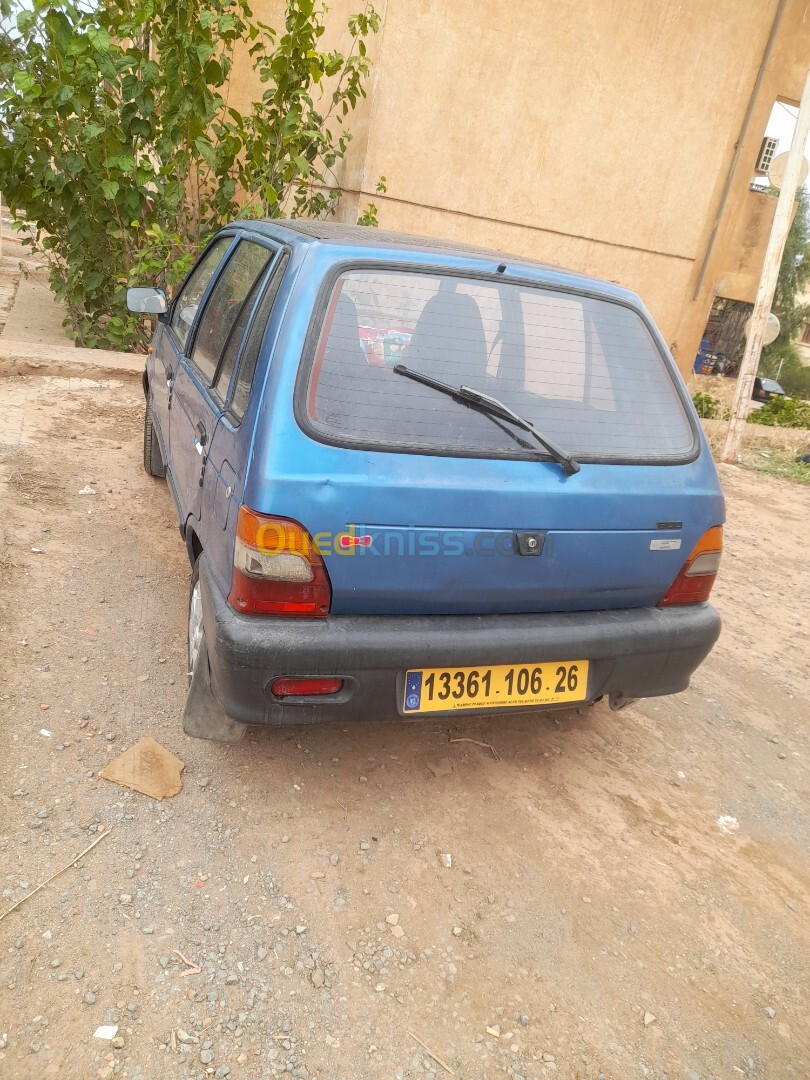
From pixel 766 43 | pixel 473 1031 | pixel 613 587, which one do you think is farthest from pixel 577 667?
pixel 766 43

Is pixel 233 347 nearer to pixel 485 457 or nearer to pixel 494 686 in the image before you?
pixel 485 457

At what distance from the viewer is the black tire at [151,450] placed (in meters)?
4.88

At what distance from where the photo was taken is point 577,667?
99.6 inches

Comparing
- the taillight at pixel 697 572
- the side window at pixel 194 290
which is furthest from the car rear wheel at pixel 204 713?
the side window at pixel 194 290

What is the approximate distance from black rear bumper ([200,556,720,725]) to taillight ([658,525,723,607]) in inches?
4.5

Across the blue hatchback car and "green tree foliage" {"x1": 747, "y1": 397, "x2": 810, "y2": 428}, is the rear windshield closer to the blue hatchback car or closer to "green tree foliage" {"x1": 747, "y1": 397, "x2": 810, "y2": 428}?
the blue hatchback car

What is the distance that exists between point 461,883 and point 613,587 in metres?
1.04

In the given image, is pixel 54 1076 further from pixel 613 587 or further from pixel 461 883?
pixel 613 587

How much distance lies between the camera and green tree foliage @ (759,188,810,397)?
1097 inches

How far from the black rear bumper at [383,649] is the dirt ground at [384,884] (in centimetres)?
48

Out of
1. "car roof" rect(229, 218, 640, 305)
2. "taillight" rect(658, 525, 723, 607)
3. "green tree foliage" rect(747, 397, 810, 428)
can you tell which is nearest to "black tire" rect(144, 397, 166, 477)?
"car roof" rect(229, 218, 640, 305)

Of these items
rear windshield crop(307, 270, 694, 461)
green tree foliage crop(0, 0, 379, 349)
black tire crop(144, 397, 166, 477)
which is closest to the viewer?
rear windshield crop(307, 270, 694, 461)

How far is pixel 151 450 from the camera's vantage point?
5.00 meters

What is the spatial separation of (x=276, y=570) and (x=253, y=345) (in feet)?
2.54
